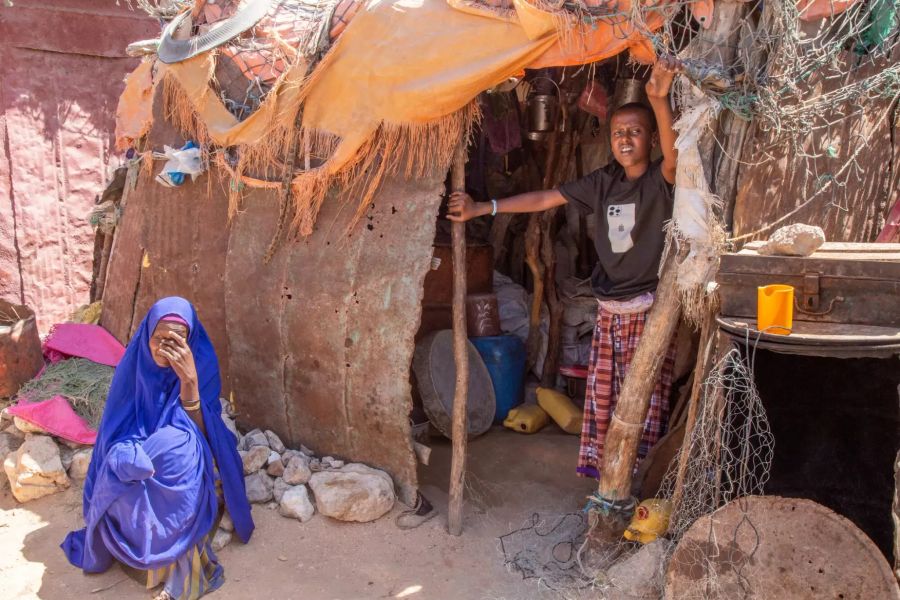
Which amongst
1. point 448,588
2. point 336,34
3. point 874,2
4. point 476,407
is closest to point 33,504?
point 448,588

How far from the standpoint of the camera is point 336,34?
164 inches

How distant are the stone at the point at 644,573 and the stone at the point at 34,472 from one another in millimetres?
2993

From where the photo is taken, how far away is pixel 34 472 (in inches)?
169

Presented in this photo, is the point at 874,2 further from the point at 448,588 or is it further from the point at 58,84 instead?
the point at 58,84

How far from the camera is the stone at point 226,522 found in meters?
3.98

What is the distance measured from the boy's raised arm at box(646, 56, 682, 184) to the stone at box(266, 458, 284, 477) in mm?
2536

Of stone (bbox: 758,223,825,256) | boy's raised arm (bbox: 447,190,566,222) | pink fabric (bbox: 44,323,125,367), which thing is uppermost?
boy's raised arm (bbox: 447,190,566,222)

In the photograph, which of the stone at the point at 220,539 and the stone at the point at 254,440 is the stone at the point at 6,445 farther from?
the stone at the point at 220,539

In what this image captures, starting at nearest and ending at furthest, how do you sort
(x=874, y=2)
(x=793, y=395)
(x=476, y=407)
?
(x=874, y=2), (x=793, y=395), (x=476, y=407)

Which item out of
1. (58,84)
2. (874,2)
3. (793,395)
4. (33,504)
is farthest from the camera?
(58,84)

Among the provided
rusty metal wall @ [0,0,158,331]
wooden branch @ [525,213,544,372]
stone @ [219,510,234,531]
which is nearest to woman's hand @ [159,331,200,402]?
stone @ [219,510,234,531]

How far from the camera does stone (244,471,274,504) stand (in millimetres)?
4230

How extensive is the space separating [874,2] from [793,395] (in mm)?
1846

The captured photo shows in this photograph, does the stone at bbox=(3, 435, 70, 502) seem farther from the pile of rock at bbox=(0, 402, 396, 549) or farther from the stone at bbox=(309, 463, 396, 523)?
the stone at bbox=(309, 463, 396, 523)
